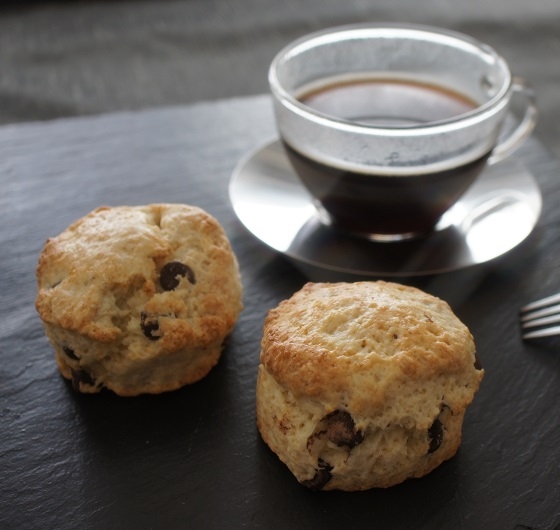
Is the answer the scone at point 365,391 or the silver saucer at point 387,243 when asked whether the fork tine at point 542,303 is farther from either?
the scone at point 365,391

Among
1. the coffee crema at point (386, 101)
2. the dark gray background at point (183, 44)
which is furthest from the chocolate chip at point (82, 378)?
the dark gray background at point (183, 44)

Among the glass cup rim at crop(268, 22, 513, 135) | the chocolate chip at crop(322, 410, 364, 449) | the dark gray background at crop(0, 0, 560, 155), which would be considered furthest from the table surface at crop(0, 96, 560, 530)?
the dark gray background at crop(0, 0, 560, 155)

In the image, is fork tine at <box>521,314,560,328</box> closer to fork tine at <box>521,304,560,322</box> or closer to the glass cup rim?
fork tine at <box>521,304,560,322</box>

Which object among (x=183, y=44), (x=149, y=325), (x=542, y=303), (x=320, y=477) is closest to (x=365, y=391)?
(x=320, y=477)

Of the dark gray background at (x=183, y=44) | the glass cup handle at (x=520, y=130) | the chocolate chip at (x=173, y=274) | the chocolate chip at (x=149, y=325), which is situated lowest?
the dark gray background at (x=183, y=44)

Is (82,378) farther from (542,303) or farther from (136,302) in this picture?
(542,303)

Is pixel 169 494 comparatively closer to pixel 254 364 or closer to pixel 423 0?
pixel 254 364
